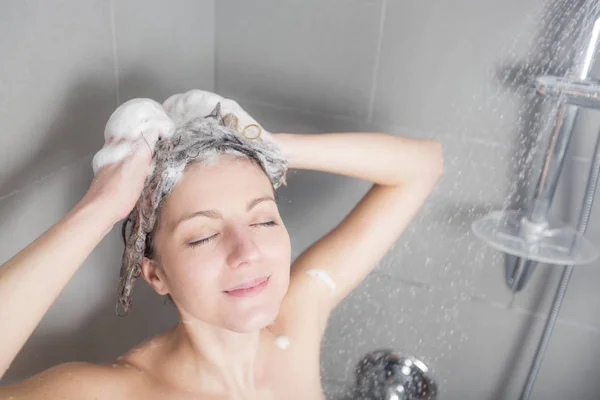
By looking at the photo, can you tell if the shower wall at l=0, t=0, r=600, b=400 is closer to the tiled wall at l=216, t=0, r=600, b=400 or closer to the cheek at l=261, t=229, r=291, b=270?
the tiled wall at l=216, t=0, r=600, b=400

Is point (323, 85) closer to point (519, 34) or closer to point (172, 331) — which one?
point (519, 34)

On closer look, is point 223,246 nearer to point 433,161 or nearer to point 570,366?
point 433,161

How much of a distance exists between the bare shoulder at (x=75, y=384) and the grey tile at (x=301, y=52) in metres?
0.76

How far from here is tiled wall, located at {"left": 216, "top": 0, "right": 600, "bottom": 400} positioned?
117 centimetres

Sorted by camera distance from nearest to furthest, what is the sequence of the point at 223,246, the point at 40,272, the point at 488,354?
the point at 40,272, the point at 223,246, the point at 488,354

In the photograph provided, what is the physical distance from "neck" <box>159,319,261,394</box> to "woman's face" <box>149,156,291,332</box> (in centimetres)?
9

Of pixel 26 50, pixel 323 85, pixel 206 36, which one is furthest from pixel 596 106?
pixel 26 50

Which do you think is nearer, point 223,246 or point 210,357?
point 223,246

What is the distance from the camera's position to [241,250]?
0.81 metres

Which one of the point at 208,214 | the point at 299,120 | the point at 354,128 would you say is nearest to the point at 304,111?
the point at 299,120

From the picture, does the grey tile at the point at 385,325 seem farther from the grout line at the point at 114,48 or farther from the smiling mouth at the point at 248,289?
the grout line at the point at 114,48

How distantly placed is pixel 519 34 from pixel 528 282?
58 centimetres

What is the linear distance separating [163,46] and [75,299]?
1.83ft

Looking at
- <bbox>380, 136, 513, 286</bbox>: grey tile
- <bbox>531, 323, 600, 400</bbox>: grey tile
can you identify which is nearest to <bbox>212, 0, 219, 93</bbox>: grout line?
<bbox>380, 136, 513, 286</bbox>: grey tile
